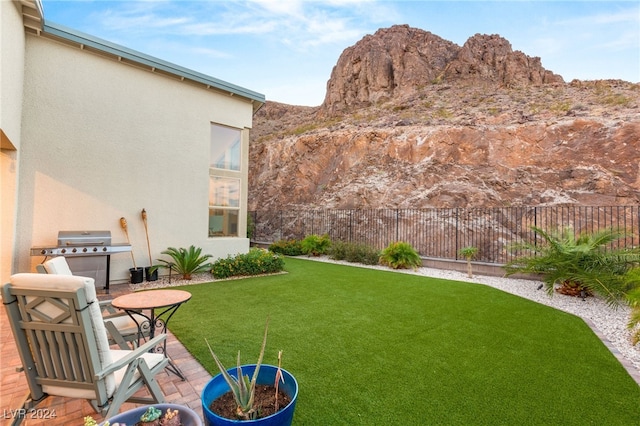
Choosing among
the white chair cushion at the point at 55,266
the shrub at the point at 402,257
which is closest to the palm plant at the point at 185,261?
the white chair cushion at the point at 55,266

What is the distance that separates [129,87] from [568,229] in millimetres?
10702

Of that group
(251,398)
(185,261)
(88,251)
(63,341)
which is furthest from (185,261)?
(251,398)

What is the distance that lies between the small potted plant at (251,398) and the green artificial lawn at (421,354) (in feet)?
1.68

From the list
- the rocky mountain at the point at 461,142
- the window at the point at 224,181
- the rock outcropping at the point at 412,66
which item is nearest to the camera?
the window at the point at 224,181

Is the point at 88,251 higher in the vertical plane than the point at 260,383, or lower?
higher

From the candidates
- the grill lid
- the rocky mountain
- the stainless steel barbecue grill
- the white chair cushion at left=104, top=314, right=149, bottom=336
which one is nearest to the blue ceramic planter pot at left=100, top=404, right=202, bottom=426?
the white chair cushion at left=104, top=314, right=149, bottom=336

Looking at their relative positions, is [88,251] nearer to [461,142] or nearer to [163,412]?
[163,412]

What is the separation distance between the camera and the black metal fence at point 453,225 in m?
11.3

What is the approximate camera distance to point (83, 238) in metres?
6.05

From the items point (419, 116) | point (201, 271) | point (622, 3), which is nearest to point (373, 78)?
point (419, 116)

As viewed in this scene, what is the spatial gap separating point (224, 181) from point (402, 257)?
5957 millimetres

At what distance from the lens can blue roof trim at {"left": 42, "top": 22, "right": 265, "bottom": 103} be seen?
19.4 feet

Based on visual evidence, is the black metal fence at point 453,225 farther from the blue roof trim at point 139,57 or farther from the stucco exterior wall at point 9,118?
the stucco exterior wall at point 9,118

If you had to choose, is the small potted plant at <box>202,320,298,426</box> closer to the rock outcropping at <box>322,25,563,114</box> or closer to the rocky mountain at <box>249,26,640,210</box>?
the rocky mountain at <box>249,26,640,210</box>
